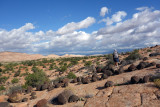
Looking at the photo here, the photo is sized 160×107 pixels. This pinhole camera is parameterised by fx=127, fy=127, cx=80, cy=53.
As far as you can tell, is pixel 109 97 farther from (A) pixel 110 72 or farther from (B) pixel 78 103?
(A) pixel 110 72

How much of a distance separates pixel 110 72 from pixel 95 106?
646cm

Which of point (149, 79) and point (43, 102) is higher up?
point (149, 79)

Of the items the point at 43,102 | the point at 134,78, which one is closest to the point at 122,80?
the point at 134,78

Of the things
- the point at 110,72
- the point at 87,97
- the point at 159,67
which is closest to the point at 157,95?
the point at 87,97

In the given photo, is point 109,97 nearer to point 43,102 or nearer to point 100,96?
point 100,96

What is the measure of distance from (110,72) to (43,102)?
24.3ft

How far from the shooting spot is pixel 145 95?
7.15 metres

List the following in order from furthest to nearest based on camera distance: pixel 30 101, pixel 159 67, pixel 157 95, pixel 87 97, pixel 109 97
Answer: pixel 159 67, pixel 30 101, pixel 87 97, pixel 109 97, pixel 157 95

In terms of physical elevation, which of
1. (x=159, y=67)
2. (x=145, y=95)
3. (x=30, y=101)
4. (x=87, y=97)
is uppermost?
(x=159, y=67)

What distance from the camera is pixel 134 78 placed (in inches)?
363

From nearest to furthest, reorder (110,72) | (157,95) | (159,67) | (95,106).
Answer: (157,95) → (95,106) → (159,67) → (110,72)

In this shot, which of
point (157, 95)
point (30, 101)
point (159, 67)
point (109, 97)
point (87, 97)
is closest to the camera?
point (157, 95)

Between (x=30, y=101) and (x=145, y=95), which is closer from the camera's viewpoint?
(x=145, y=95)

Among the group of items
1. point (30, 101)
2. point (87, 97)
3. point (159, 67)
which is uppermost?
point (159, 67)
